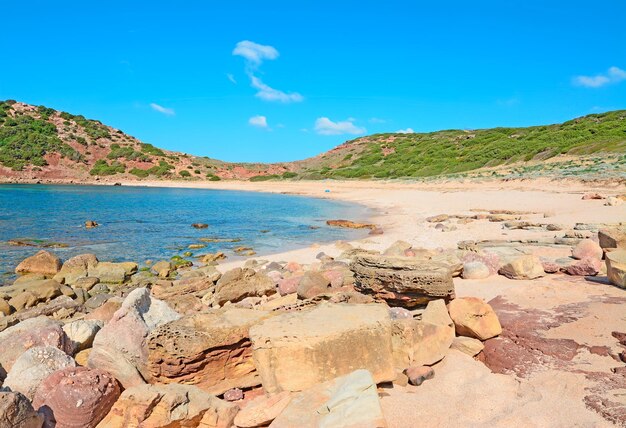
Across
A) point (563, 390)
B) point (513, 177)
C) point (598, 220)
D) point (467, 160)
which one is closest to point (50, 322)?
point (563, 390)

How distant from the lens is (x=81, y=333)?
5.19 m

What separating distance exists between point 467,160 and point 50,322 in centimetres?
5032

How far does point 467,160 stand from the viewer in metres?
50.4

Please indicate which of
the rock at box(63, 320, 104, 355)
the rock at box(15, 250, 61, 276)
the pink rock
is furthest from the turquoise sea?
the rock at box(63, 320, 104, 355)

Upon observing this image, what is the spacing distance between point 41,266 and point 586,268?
37.5 ft

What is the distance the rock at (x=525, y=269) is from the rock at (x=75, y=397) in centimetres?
570

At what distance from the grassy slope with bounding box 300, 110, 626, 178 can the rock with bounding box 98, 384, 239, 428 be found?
36.3 meters

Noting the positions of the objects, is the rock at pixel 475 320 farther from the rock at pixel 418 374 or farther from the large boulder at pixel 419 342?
the rock at pixel 418 374

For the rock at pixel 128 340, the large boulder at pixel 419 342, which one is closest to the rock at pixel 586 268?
the large boulder at pixel 419 342

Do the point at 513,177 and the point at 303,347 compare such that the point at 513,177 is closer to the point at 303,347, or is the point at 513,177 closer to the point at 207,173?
the point at 303,347

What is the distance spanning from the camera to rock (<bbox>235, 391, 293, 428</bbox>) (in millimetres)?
3400

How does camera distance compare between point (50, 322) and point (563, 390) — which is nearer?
point (563, 390)

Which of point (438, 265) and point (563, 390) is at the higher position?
point (438, 265)

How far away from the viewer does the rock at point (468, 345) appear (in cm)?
448
